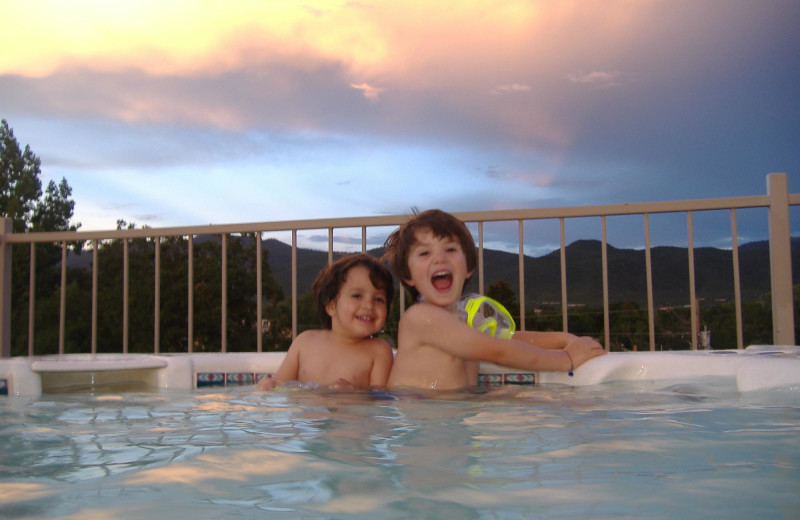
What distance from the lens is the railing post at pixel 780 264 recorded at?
2895mm

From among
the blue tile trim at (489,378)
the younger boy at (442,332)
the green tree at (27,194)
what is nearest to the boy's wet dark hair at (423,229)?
the younger boy at (442,332)

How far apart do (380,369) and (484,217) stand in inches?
40.8

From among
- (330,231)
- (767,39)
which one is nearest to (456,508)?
(330,231)

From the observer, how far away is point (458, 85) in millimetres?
5762

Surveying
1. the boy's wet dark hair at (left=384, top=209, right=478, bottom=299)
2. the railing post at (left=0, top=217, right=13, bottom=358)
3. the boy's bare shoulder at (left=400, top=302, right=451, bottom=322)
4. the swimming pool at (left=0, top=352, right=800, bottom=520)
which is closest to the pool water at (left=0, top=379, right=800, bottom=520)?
the swimming pool at (left=0, top=352, right=800, bottom=520)

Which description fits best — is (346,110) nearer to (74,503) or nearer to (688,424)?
(688,424)

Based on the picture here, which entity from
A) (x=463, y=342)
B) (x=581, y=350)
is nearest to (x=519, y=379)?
(x=581, y=350)

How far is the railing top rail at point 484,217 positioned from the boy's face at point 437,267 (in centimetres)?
82

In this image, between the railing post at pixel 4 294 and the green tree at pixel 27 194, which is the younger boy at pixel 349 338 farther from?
the green tree at pixel 27 194

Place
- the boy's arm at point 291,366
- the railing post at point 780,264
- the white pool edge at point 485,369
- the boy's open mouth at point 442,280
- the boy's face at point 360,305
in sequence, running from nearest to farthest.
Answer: the white pool edge at point 485,369 → the boy's open mouth at point 442,280 → the boy's face at point 360,305 → the boy's arm at point 291,366 → the railing post at point 780,264

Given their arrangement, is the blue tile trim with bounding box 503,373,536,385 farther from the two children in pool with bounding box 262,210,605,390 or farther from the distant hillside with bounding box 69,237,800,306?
the distant hillside with bounding box 69,237,800,306

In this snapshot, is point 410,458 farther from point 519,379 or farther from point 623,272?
point 623,272

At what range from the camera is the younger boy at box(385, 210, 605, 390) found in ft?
6.88

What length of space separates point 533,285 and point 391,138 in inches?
125
